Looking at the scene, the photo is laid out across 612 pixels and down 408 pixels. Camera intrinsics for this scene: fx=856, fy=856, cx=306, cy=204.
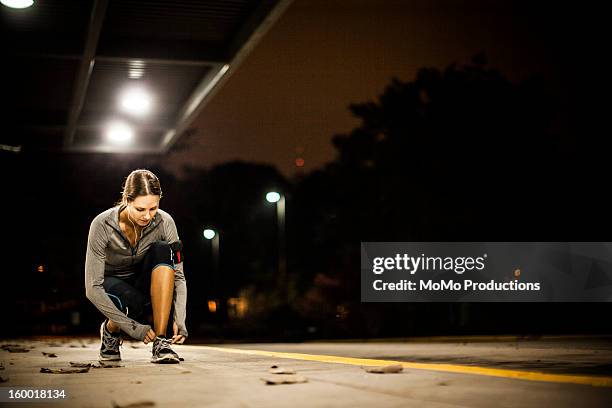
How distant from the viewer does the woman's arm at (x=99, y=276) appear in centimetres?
629

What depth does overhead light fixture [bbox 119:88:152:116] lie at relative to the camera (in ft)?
44.1

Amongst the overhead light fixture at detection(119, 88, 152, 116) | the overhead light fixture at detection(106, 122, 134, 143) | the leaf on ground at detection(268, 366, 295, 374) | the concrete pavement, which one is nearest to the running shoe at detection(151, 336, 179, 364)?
the concrete pavement

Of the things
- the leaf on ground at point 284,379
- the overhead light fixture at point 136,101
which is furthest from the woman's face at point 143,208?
the overhead light fixture at point 136,101

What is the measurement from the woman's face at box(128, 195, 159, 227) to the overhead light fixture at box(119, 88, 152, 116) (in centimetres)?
743

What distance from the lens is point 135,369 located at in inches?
253

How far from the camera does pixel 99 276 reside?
249 inches

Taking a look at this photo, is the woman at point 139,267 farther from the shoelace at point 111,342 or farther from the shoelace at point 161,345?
the shoelace at point 111,342

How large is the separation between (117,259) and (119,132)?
32.1 feet

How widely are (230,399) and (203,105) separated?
9.41 meters

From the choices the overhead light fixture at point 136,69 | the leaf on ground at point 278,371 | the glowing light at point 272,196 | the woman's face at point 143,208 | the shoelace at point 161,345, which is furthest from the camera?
the glowing light at point 272,196

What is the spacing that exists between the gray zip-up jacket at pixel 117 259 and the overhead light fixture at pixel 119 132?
30.2 ft

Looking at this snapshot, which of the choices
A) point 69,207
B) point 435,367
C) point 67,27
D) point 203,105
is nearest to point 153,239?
point 435,367

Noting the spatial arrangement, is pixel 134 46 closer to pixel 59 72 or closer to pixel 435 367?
pixel 59 72

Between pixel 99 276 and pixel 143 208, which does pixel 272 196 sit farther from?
pixel 143 208
